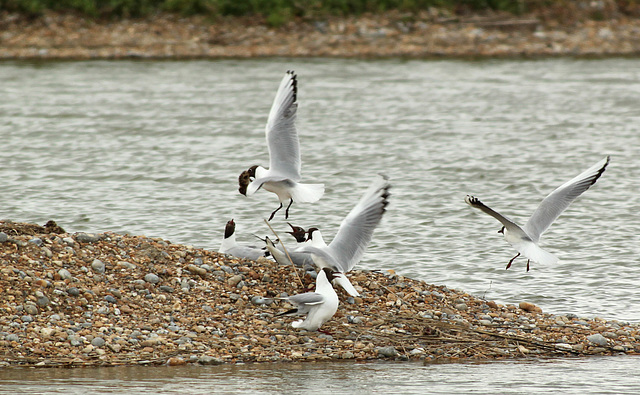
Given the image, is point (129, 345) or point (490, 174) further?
point (490, 174)

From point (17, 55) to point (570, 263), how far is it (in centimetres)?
2309

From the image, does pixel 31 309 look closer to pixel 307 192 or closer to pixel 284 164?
pixel 307 192

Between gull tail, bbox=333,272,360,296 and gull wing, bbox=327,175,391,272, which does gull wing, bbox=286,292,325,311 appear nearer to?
gull tail, bbox=333,272,360,296

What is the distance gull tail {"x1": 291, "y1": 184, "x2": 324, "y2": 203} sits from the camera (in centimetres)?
934

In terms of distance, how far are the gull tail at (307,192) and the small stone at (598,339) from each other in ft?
9.48

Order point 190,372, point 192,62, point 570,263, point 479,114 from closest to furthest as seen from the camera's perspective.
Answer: point 190,372 → point 570,263 → point 479,114 → point 192,62

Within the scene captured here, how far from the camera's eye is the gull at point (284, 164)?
9375mm

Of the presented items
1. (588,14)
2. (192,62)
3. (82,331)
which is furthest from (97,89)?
(82,331)

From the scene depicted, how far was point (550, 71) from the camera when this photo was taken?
27000mm

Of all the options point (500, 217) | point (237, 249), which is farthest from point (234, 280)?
point (500, 217)

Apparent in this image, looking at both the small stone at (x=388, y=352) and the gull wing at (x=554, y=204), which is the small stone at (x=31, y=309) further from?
the gull wing at (x=554, y=204)

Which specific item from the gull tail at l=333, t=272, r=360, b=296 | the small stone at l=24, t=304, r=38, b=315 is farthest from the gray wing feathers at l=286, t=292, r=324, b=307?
the small stone at l=24, t=304, r=38, b=315

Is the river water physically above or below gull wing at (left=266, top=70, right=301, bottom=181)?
below

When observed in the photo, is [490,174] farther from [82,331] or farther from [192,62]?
[192,62]
